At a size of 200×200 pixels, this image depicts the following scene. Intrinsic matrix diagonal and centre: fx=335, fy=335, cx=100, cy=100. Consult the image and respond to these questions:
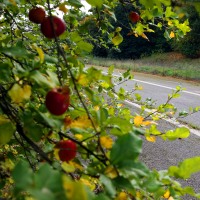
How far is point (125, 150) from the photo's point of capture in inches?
25.5

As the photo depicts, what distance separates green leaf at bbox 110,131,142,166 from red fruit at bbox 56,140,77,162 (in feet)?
0.38

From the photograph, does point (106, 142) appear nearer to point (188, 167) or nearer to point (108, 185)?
point (108, 185)

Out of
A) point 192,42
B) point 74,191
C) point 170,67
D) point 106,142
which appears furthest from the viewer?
point 192,42

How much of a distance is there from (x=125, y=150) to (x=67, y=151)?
15 centimetres

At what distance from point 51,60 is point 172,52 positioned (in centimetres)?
2357

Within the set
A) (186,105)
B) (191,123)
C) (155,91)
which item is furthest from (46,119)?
(155,91)

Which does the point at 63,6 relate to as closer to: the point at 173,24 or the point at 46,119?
the point at 46,119

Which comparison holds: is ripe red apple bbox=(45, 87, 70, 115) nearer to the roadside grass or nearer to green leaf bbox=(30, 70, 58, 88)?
green leaf bbox=(30, 70, 58, 88)

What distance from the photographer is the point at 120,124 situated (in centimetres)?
84

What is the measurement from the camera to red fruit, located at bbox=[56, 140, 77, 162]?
0.74 m

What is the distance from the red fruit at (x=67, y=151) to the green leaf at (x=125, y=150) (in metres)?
0.12

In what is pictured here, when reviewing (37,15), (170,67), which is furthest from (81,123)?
(170,67)

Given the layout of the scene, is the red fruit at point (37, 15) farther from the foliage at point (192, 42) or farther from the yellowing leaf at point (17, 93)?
the foliage at point (192, 42)

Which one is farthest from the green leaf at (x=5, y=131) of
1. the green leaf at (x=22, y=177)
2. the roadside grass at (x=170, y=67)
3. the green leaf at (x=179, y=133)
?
the roadside grass at (x=170, y=67)
